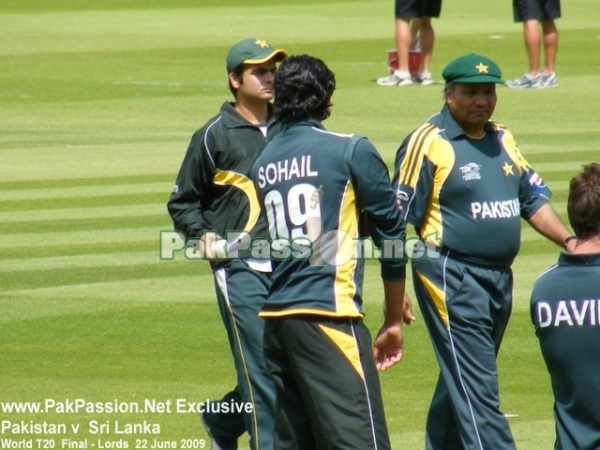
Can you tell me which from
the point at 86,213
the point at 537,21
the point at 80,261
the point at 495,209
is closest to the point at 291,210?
the point at 495,209

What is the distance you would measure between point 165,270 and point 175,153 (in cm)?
600

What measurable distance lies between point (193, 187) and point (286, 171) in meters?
1.42

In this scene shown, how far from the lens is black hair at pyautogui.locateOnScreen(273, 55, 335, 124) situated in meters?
6.07

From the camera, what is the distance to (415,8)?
2136cm

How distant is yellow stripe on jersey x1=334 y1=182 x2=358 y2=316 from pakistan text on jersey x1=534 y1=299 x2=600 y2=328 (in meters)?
0.84

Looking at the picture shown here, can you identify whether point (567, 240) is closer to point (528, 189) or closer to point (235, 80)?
point (528, 189)

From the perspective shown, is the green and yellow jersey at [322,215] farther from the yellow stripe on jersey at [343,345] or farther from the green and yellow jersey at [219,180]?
the green and yellow jersey at [219,180]

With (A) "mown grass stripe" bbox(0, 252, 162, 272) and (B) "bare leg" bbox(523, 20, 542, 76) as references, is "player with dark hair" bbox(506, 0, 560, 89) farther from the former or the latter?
(A) "mown grass stripe" bbox(0, 252, 162, 272)

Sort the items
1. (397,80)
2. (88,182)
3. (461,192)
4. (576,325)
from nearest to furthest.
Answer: (576,325)
(461,192)
(88,182)
(397,80)

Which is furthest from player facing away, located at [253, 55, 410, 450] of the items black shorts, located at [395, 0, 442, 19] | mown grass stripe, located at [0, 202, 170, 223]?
black shorts, located at [395, 0, 442, 19]

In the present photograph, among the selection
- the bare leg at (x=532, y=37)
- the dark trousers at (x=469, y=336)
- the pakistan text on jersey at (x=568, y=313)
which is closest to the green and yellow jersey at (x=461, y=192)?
the dark trousers at (x=469, y=336)

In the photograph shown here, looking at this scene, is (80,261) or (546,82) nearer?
(80,261)

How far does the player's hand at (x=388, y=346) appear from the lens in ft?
20.6

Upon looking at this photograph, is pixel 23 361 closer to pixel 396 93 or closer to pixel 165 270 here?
pixel 165 270
